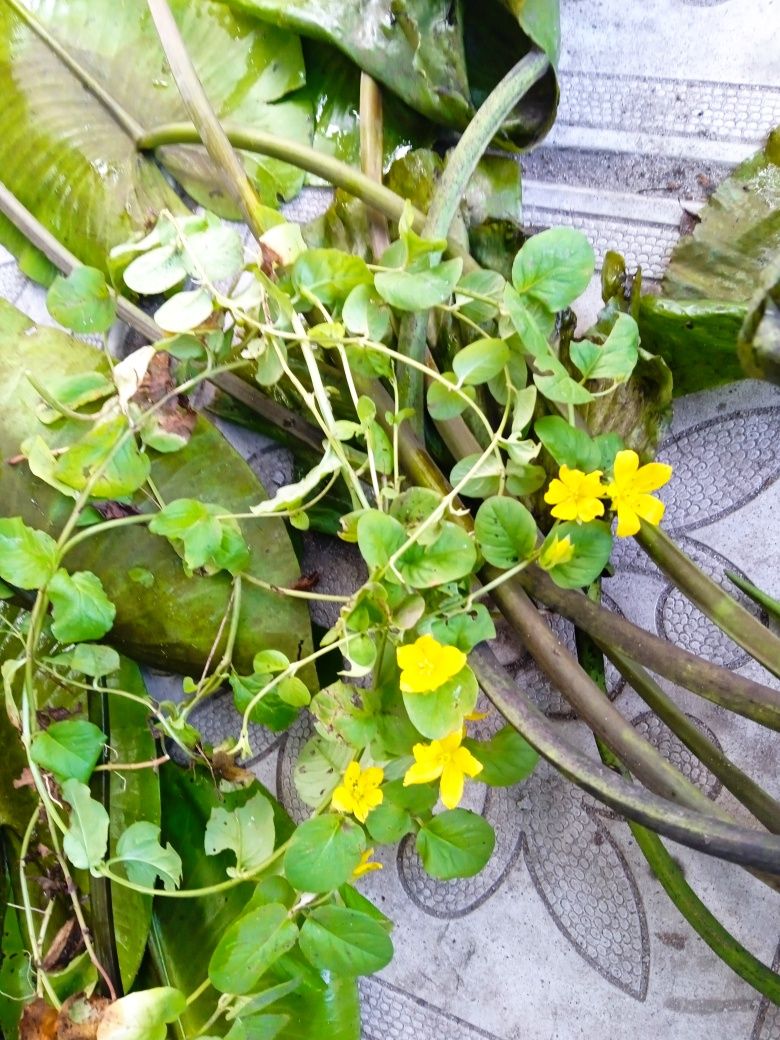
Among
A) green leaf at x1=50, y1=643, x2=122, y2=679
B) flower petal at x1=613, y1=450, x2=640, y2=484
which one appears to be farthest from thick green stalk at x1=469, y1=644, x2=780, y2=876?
green leaf at x1=50, y1=643, x2=122, y2=679

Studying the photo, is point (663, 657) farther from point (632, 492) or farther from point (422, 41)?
point (422, 41)

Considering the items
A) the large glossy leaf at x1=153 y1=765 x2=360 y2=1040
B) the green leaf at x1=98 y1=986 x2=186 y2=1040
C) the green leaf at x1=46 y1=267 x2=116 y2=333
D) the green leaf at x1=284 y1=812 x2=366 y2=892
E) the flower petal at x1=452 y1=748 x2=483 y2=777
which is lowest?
the large glossy leaf at x1=153 y1=765 x2=360 y2=1040

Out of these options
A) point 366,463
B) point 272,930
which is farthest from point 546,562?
point 272,930

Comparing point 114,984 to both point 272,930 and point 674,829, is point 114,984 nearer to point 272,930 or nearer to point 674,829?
point 272,930

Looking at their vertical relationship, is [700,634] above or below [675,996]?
above

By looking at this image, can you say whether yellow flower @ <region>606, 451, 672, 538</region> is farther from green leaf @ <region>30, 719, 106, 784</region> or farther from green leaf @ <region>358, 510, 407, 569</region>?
green leaf @ <region>30, 719, 106, 784</region>
